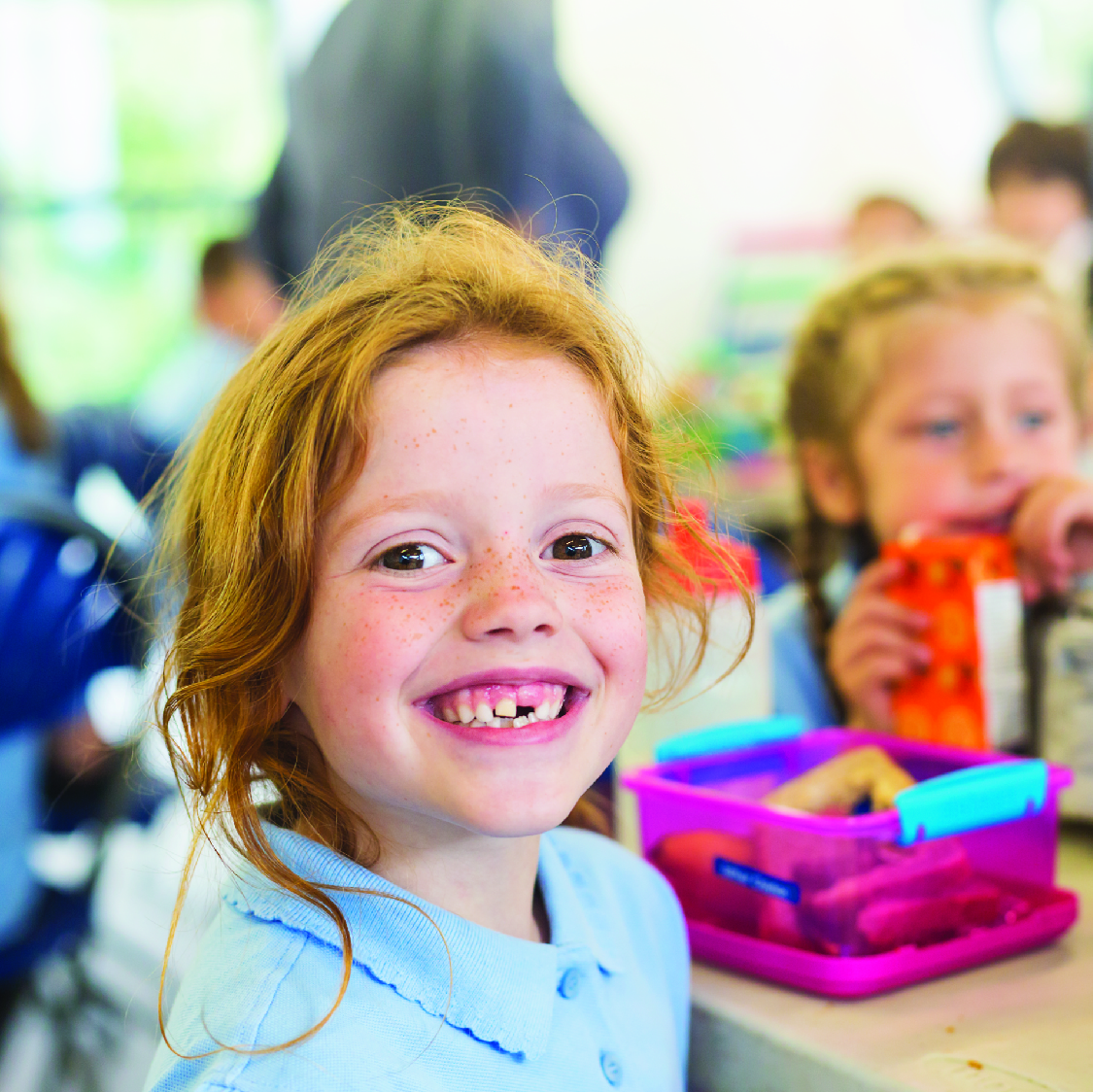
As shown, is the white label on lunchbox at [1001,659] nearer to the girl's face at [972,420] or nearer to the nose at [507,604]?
the girl's face at [972,420]

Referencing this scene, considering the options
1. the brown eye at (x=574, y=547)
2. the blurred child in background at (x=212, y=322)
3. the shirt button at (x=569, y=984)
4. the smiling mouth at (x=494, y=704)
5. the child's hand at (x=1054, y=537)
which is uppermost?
the brown eye at (x=574, y=547)

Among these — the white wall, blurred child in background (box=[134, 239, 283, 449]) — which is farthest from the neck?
the white wall

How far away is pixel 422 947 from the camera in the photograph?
56 cm

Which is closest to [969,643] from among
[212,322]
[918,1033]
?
[918,1033]

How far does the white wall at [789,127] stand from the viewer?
12.1 feet

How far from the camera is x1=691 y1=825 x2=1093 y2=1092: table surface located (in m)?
0.57

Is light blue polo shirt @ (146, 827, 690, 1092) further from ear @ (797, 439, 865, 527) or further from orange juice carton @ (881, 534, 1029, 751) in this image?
ear @ (797, 439, 865, 527)

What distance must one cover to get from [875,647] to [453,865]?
0.48 meters

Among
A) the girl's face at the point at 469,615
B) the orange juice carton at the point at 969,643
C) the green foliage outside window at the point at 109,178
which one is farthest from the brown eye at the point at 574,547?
the green foliage outside window at the point at 109,178

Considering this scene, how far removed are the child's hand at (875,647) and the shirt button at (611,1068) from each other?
0.44m

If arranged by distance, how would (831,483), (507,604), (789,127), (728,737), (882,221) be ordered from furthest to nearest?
(789,127)
(882,221)
(831,483)
(728,737)
(507,604)

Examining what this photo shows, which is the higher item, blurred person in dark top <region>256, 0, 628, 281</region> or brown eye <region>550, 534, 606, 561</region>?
blurred person in dark top <region>256, 0, 628, 281</region>

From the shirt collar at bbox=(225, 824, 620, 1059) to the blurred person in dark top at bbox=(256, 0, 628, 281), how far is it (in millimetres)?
679

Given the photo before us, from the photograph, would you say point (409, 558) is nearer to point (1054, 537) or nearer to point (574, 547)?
point (574, 547)
